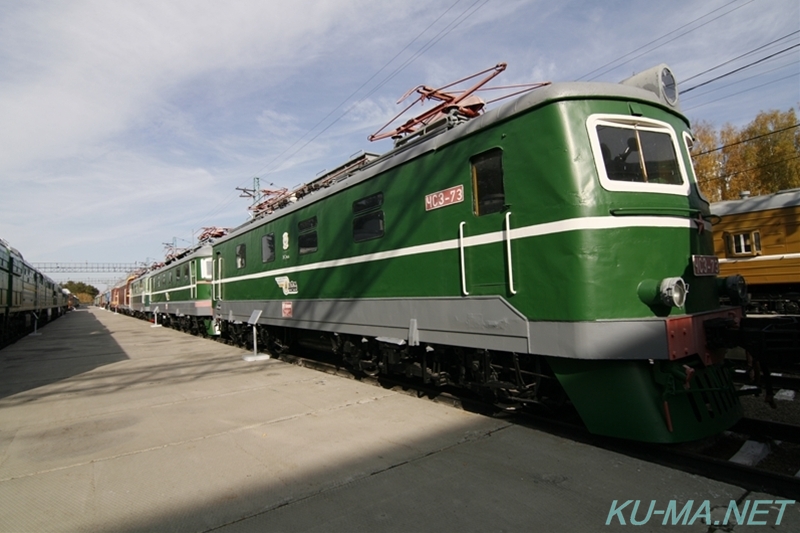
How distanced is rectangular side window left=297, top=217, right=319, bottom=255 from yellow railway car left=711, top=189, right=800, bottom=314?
445 inches

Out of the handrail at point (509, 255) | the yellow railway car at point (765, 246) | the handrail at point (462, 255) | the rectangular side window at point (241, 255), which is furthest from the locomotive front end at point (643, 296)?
the yellow railway car at point (765, 246)

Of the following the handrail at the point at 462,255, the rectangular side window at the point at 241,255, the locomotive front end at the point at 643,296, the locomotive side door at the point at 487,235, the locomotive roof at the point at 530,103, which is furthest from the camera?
the rectangular side window at the point at 241,255

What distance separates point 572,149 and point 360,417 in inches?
147

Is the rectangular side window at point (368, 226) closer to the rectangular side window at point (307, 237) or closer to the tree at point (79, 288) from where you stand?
the rectangular side window at point (307, 237)

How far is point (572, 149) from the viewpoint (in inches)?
160

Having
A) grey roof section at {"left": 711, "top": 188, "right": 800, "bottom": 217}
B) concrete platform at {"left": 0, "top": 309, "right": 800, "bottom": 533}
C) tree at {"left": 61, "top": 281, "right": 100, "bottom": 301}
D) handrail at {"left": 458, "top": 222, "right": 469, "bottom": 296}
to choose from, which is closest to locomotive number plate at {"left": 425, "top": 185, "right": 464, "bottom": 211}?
handrail at {"left": 458, "top": 222, "right": 469, "bottom": 296}

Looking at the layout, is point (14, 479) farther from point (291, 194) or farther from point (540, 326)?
point (291, 194)

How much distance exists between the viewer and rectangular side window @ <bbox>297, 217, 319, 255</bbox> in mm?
8258

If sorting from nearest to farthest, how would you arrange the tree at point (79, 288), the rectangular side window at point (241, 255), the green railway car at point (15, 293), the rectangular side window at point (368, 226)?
the rectangular side window at point (368, 226) < the rectangular side window at point (241, 255) < the green railway car at point (15, 293) < the tree at point (79, 288)

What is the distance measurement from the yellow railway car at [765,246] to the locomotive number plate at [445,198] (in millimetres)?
11168

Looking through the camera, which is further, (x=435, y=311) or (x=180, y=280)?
(x=180, y=280)

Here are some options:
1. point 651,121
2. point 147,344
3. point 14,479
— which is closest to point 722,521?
point 651,121

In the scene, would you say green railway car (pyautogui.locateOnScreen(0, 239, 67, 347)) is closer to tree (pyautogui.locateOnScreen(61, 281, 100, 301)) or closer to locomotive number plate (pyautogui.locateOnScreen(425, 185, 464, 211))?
locomotive number plate (pyautogui.locateOnScreen(425, 185, 464, 211))

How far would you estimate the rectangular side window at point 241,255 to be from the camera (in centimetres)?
1198
